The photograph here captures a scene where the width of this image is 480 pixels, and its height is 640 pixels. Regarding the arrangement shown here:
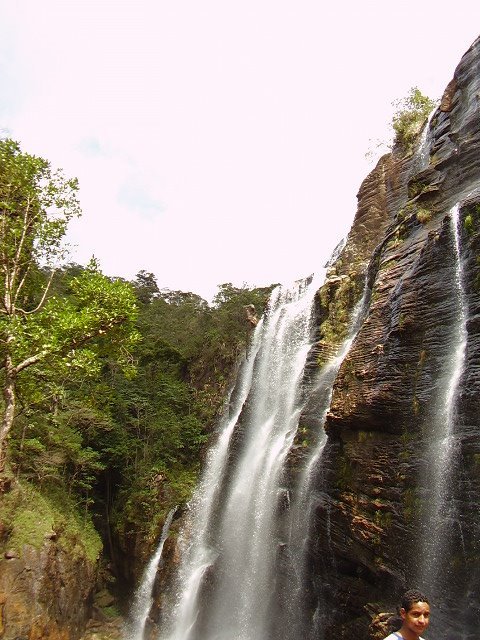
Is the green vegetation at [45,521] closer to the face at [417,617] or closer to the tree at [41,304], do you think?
the tree at [41,304]

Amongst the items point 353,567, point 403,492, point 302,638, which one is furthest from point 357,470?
point 302,638

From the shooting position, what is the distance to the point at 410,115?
21.6 m

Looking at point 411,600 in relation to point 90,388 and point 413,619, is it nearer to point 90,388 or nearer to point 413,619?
point 413,619

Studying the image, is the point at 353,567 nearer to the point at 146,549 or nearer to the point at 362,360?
the point at 362,360

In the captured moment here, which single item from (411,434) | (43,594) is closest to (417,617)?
(411,434)

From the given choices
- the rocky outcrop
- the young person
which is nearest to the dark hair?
the young person

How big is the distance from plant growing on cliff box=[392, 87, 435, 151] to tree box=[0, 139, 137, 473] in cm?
1649

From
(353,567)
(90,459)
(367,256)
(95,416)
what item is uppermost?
(367,256)

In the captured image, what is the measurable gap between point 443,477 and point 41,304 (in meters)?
9.58

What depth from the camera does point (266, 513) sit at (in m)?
13.4

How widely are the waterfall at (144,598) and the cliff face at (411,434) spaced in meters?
8.40

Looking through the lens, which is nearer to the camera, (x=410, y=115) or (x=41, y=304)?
(x=41, y=304)

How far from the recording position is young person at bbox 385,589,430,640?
10.9ft

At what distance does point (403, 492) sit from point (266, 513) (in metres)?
6.08
